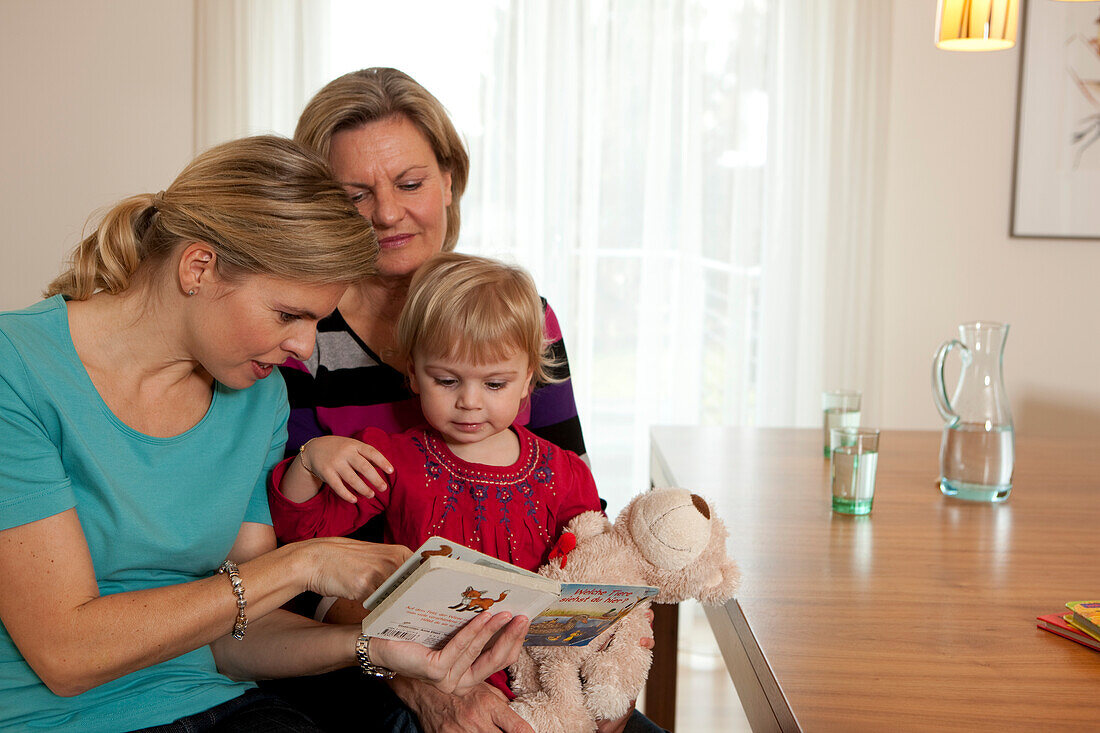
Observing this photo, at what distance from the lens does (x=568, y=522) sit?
4.71ft

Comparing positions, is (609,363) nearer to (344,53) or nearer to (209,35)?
(344,53)

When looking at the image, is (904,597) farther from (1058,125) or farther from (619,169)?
(1058,125)

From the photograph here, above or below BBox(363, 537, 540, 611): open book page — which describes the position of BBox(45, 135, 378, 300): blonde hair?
above

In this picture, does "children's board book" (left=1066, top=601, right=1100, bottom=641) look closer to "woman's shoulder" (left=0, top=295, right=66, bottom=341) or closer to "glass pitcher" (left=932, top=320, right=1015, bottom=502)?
"glass pitcher" (left=932, top=320, right=1015, bottom=502)

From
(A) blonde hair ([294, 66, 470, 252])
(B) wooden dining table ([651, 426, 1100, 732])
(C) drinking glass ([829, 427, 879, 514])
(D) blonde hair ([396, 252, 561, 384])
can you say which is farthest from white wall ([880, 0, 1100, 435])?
(D) blonde hair ([396, 252, 561, 384])

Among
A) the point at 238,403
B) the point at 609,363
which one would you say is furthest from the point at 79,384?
the point at 609,363

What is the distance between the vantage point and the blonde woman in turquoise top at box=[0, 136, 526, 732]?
1.09 m

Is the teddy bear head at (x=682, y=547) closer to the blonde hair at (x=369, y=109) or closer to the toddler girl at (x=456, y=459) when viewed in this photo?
the toddler girl at (x=456, y=459)

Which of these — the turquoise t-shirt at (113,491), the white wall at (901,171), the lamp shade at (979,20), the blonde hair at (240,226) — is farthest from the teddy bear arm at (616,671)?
the white wall at (901,171)

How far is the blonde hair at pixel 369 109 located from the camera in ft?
5.45

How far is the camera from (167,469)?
1251mm

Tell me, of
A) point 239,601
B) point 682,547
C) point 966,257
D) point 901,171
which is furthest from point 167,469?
point 966,257

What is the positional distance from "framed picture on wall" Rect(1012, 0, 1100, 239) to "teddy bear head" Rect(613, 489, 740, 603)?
9.77ft

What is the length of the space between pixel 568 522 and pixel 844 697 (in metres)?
0.57
